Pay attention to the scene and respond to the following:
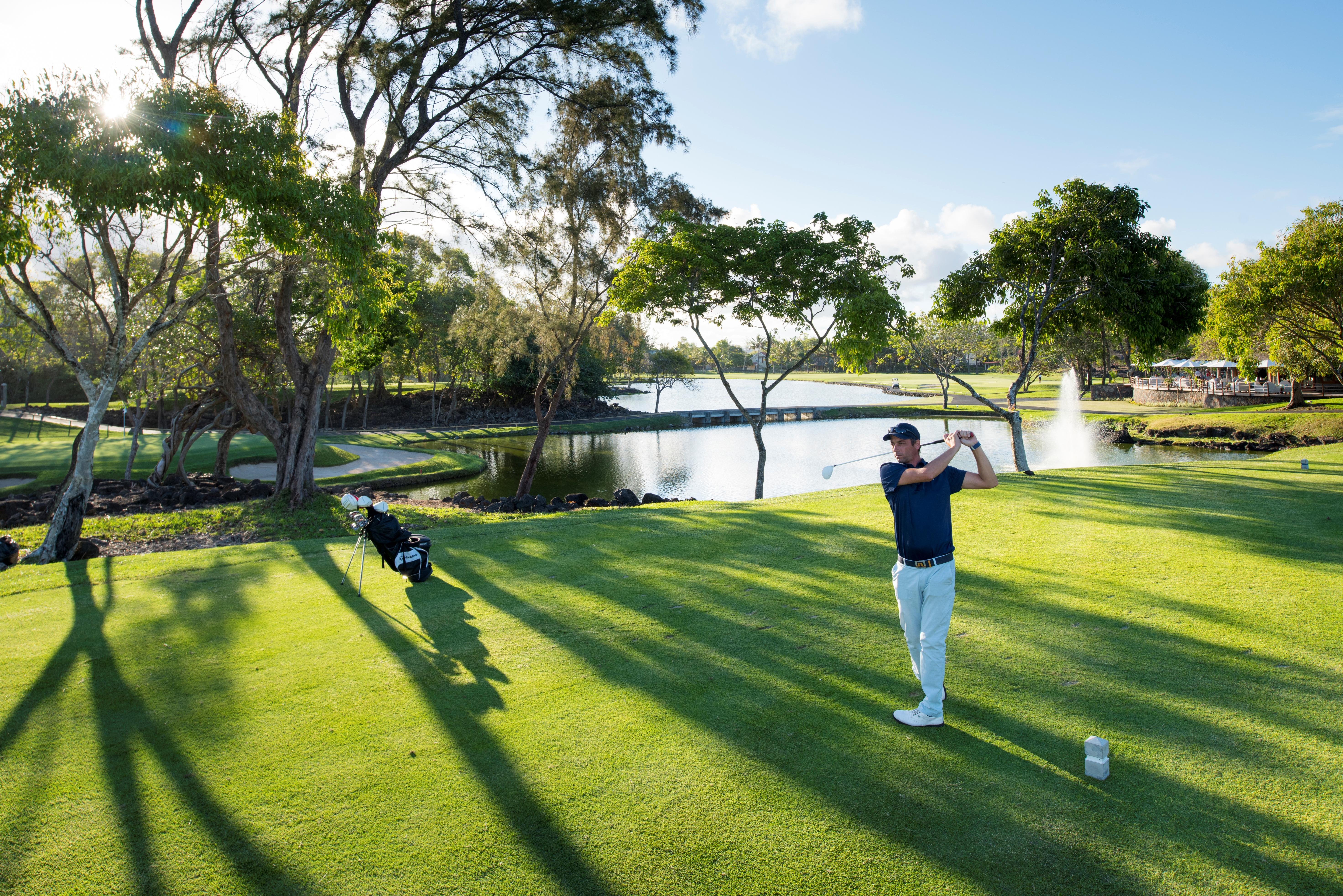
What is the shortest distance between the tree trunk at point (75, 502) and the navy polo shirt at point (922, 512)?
11.6 metres

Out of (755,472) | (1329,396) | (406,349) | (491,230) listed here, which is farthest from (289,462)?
(1329,396)

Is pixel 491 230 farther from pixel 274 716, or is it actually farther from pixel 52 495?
pixel 274 716

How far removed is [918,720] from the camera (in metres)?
5.09

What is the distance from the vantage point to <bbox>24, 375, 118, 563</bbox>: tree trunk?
1069 centimetres

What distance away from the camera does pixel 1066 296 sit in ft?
66.9

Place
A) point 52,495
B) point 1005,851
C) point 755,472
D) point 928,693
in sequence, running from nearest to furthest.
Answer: point 1005,851 < point 928,693 < point 52,495 < point 755,472

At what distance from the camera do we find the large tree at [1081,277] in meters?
18.6

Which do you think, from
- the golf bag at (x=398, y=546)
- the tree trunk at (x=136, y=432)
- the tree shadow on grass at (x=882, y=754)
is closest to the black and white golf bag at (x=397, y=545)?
the golf bag at (x=398, y=546)

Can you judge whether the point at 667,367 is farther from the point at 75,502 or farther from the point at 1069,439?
the point at 75,502

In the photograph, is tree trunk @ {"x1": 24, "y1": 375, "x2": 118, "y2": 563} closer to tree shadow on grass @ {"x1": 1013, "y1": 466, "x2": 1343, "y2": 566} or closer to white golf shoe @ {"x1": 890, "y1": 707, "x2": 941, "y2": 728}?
white golf shoe @ {"x1": 890, "y1": 707, "x2": 941, "y2": 728}

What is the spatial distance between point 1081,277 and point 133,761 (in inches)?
886

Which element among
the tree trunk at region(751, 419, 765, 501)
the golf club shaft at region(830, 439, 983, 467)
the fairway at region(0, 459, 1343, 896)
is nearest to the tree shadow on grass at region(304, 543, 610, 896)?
the fairway at region(0, 459, 1343, 896)

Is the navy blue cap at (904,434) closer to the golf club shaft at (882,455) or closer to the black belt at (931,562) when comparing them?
the golf club shaft at (882,455)

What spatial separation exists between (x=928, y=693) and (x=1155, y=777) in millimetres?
1406
